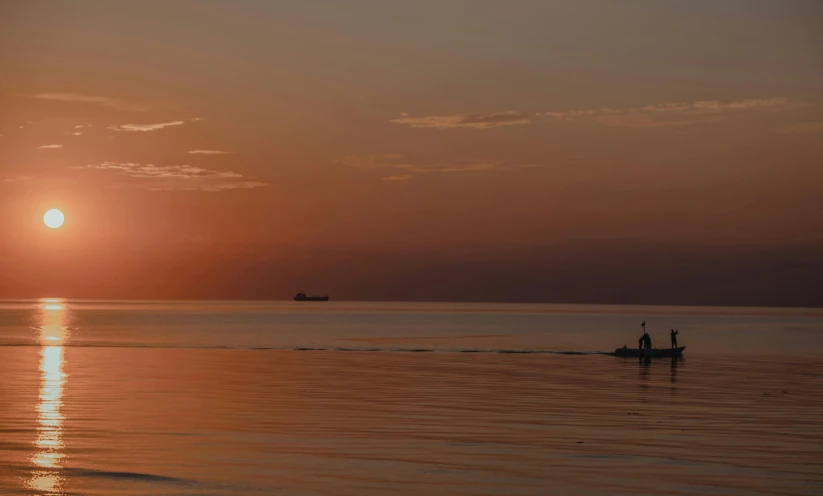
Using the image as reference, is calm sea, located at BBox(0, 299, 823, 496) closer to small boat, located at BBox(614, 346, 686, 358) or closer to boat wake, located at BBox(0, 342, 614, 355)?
small boat, located at BBox(614, 346, 686, 358)

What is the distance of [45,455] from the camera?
26.8 m

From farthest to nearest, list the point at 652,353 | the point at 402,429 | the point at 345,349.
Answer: the point at 345,349
the point at 652,353
the point at 402,429

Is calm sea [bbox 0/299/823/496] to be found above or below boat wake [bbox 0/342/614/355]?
above

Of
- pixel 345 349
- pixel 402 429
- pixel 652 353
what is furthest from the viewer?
pixel 345 349

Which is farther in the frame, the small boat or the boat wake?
the boat wake

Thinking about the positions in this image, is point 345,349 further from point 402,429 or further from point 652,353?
point 402,429

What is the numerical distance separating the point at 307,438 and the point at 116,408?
37.3 feet

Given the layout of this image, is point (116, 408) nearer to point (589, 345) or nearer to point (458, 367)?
point (458, 367)

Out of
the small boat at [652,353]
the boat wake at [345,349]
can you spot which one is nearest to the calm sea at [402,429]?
the small boat at [652,353]

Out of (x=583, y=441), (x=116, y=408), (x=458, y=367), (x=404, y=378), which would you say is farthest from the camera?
(x=458, y=367)

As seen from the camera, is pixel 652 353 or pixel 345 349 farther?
pixel 345 349

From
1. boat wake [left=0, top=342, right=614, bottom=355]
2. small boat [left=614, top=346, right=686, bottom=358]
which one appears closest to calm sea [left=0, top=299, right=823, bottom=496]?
small boat [left=614, top=346, right=686, bottom=358]

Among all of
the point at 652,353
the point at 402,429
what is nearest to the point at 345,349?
the point at 652,353

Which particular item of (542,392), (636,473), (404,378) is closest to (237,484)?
(636,473)
